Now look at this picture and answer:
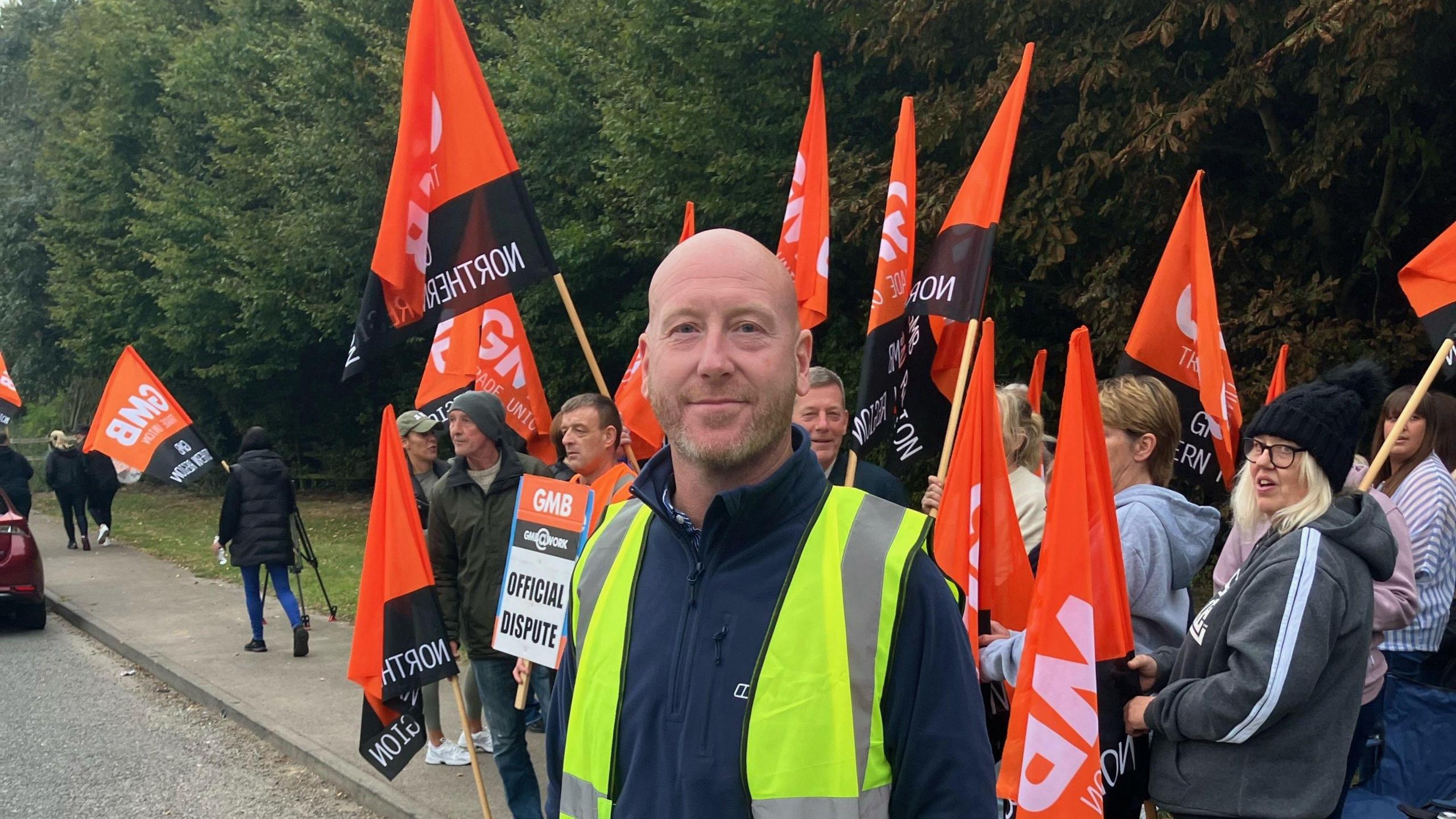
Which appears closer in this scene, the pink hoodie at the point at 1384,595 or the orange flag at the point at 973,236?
the pink hoodie at the point at 1384,595

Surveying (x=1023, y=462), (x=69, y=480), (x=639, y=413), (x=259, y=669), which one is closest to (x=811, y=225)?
(x=639, y=413)

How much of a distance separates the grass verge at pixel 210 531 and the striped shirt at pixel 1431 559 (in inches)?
309

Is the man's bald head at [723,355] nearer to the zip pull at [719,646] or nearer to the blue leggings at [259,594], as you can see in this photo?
the zip pull at [719,646]

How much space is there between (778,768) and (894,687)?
21cm

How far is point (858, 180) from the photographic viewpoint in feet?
44.4

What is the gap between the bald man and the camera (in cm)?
182

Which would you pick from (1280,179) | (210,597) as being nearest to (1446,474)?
(1280,179)

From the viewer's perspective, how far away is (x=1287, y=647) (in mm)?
3082

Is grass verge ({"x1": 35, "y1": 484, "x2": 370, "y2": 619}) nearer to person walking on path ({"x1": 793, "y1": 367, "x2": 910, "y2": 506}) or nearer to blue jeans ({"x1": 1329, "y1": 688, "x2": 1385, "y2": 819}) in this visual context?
person walking on path ({"x1": 793, "y1": 367, "x2": 910, "y2": 506})

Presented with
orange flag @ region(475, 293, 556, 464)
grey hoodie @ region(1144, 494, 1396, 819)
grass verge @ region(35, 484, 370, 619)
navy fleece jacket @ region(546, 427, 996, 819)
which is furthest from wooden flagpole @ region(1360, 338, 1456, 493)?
grass verge @ region(35, 484, 370, 619)

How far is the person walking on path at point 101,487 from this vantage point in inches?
759

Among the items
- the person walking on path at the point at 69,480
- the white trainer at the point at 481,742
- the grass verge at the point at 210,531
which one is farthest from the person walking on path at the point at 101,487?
the white trainer at the point at 481,742

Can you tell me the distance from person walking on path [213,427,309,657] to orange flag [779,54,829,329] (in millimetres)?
6314

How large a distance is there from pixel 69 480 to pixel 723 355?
1967 cm
